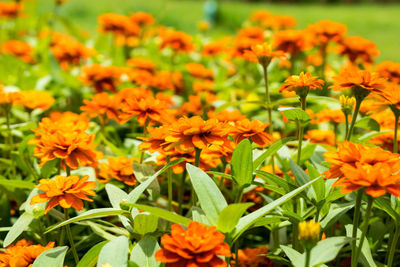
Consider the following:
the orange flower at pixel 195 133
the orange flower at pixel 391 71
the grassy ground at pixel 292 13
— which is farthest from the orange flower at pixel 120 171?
the grassy ground at pixel 292 13

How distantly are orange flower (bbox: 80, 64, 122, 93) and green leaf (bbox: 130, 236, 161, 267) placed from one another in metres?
0.83

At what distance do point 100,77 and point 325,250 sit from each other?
1.00 m

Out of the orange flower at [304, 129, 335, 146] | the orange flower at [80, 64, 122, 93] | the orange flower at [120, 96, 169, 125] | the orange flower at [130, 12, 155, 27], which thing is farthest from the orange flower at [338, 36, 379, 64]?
the orange flower at [130, 12, 155, 27]

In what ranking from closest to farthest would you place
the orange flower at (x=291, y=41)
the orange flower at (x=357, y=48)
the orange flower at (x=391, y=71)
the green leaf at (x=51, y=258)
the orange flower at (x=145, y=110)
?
the green leaf at (x=51, y=258) < the orange flower at (x=145, y=110) < the orange flower at (x=391, y=71) < the orange flower at (x=357, y=48) < the orange flower at (x=291, y=41)

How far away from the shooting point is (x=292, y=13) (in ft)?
14.8

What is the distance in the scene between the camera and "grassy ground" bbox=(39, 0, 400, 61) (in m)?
3.71

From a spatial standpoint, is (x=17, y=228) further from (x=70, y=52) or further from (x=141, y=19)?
(x=141, y=19)

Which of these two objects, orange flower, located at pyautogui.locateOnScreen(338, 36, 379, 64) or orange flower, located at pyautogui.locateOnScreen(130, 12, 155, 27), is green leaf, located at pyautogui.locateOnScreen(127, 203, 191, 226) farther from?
orange flower, located at pyautogui.locateOnScreen(130, 12, 155, 27)

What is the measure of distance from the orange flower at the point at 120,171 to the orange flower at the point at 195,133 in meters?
0.24

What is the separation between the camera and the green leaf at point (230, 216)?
64cm

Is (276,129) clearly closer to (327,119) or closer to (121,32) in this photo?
(327,119)

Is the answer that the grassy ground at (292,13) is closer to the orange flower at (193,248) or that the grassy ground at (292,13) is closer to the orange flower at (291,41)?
the orange flower at (291,41)

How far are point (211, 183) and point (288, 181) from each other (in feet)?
0.60

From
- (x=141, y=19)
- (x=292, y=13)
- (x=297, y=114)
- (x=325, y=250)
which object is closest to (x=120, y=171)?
(x=297, y=114)
